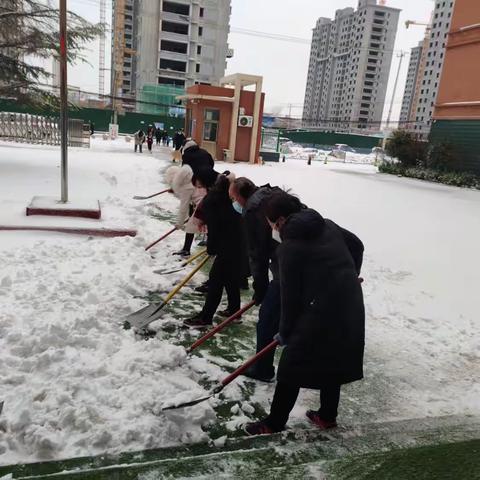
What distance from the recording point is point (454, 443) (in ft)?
8.98

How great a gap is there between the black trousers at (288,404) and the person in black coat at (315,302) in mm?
121

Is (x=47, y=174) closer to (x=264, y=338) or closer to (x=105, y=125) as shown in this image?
(x=264, y=338)

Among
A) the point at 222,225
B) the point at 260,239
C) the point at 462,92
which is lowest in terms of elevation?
the point at 222,225

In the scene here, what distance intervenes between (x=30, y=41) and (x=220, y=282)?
11027mm

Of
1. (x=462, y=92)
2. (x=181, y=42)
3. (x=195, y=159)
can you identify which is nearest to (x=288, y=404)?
(x=195, y=159)

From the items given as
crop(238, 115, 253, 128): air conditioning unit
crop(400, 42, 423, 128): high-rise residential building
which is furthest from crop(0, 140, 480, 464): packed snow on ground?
crop(400, 42, 423, 128): high-rise residential building

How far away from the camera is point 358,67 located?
9206cm

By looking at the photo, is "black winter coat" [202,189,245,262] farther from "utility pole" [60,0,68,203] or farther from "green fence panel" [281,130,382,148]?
"green fence panel" [281,130,382,148]

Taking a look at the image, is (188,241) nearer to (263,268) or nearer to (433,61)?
(263,268)

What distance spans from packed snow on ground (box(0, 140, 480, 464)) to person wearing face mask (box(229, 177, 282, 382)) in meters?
0.24

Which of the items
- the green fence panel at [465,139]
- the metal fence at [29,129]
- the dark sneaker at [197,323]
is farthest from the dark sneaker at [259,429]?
the metal fence at [29,129]

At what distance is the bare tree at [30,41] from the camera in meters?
11.8

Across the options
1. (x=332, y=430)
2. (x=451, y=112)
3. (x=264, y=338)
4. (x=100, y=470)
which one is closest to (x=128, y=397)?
(x=100, y=470)

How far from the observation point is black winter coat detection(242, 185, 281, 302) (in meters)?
3.11
